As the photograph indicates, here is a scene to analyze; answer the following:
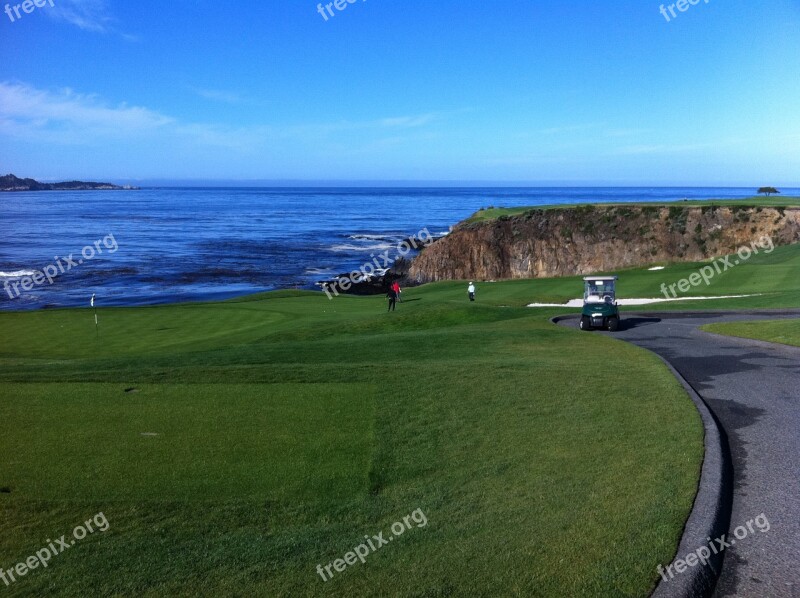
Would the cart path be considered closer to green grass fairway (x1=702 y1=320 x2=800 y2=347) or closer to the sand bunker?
green grass fairway (x1=702 y1=320 x2=800 y2=347)

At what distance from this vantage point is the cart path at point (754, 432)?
20.5ft

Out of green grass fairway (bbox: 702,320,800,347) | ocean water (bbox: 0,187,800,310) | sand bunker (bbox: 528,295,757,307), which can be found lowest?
ocean water (bbox: 0,187,800,310)

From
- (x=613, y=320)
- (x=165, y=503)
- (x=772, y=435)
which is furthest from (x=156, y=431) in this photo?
(x=613, y=320)

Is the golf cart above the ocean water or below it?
above

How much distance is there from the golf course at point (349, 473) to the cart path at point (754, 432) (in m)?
0.61

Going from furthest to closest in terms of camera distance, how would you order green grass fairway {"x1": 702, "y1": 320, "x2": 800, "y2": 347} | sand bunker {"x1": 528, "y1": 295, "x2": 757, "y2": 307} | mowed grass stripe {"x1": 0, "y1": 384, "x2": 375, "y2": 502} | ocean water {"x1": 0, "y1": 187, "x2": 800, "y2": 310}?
ocean water {"x1": 0, "y1": 187, "x2": 800, "y2": 310}, sand bunker {"x1": 528, "y1": 295, "x2": 757, "y2": 307}, green grass fairway {"x1": 702, "y1": 320, "x2": 800, "y2": 347}, mowed grass stripe {"x1": 0, "y1": 384, "x2": 375, "y2": 502}

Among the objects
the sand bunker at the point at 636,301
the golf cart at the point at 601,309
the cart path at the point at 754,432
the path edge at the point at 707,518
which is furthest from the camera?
the sand bunker at the point at 636,301

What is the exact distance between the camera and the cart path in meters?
6.24

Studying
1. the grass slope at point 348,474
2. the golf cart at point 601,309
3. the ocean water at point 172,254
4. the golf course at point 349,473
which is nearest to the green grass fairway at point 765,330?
the golf cart at point 601,309

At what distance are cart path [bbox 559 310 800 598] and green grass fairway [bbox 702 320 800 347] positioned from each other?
0.46 m

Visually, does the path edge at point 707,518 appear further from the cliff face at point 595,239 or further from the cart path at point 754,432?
the cliff face at point 595,239

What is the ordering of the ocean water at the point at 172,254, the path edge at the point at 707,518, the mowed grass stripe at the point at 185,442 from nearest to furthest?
the path edge at the point at 707,518, the mowed grass stripe at the point at 185,442, the ocean water at the point at 172,254

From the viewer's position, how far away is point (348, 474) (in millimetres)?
8367

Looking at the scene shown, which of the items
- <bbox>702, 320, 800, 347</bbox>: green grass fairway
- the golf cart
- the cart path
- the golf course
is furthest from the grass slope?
the golf cart
